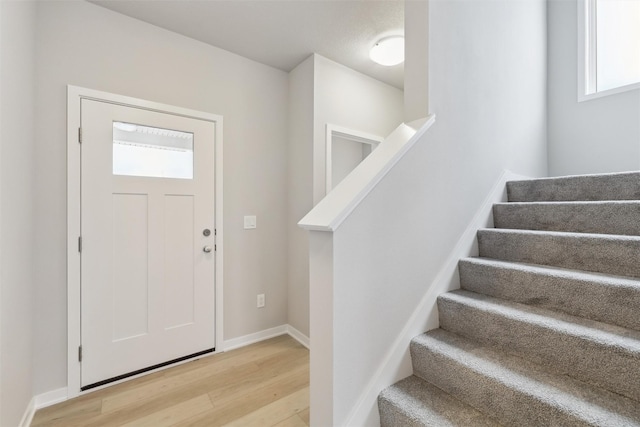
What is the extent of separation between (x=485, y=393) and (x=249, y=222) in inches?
82.7

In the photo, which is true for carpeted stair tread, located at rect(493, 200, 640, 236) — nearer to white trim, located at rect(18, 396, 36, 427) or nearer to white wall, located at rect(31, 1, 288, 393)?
white wall, located at rect(31, 1, 288, 393)

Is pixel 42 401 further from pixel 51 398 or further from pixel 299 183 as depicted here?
pixel 299 183

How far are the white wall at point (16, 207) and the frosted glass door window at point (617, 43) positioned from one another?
4027 mm

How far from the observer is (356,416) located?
1.21 meters

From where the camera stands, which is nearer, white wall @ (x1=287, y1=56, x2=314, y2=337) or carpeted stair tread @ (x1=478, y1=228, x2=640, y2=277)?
carpeted stair tread @ (x1=478, y1=228, x2=640, y2=277)

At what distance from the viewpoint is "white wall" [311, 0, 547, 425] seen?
121 centimetres

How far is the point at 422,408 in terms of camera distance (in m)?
1.13

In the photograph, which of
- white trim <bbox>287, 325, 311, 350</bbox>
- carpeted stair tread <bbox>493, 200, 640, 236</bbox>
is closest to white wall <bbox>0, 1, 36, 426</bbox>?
white trim <bbox>287, 325, 311, 350</bbox>

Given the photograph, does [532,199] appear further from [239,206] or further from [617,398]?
[239,206]

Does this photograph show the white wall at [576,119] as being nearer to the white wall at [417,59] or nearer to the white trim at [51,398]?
the white wall at [417,59]

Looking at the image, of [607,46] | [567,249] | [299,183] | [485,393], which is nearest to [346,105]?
[299,183]

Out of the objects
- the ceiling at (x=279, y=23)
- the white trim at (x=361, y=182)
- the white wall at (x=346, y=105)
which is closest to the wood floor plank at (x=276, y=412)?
the white trim at (x=361, y=182)

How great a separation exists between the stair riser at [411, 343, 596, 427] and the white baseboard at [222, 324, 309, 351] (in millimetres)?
1446

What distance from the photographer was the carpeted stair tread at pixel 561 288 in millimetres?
1072
